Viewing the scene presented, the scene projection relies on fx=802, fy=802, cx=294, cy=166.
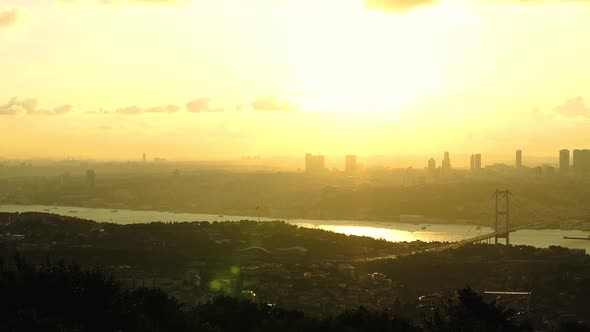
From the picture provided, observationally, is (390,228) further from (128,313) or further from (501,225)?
(128,313)

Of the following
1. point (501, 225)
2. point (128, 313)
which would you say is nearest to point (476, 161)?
point (501, 225)

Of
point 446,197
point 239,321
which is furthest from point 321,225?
point 239,321

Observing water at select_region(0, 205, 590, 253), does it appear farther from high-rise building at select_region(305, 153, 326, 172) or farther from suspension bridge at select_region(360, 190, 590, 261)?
high-rise building at select_region(305, 153, 326, 172)

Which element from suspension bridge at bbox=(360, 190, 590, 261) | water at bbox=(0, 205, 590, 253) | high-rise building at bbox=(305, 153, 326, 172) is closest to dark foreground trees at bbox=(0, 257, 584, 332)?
suspension bridge at bbox=(360, 190, 590, 261)

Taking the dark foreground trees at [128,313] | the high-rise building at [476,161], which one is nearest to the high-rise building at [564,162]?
the high-rise building at [476,161]

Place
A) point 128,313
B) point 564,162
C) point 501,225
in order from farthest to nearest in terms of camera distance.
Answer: point 564,162 < point 501,225 < point 128,313
